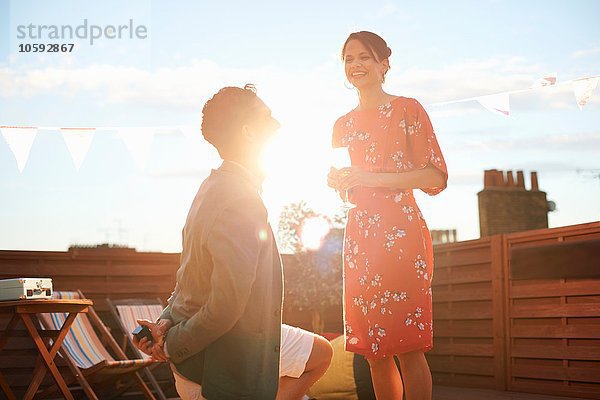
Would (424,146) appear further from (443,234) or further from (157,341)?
(443,234)

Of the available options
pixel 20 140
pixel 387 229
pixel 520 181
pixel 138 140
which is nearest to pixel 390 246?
pixel 387 229

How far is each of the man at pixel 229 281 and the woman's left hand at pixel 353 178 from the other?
1.76 ft

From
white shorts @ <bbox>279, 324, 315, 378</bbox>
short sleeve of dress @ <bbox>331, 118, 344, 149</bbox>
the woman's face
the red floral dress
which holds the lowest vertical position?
white shorts @ <bbox>279, 324, 315, 378</bbox>

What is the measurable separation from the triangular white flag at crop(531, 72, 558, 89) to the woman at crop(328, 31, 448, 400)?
8.17ft

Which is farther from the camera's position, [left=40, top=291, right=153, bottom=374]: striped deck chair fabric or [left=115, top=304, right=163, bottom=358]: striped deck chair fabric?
[left=115, top=304, right=163, bottom=358]: striped deck chair fabric

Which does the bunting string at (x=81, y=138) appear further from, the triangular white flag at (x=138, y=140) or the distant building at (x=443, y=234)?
the distant building at (x=443, y=234)

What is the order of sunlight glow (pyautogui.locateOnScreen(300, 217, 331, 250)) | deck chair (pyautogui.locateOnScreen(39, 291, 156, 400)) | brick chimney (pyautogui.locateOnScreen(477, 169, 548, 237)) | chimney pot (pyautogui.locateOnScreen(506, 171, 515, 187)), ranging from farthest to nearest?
1. chimney pot (pyautogui.locateOnScreen(506, 171, 515, 187))
2. brick chimney (pyautogui.locateOnScreen(477, 169, 548, 237))
3. sunlight glow (pyautogui.locateOnScreen(300, 217, 331, 250))
4. deck chair (pyautogui.locateOnScreen(39, 291, 156, 400))

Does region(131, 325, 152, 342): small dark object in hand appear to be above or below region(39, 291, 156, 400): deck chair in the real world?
above

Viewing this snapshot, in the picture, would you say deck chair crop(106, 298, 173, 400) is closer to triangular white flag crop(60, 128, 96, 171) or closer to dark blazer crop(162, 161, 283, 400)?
triangular white flag crop(60, 128, 96, 171)

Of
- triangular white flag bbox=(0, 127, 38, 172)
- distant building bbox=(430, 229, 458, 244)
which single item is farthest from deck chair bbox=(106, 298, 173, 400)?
distant building bbox=(430, 229, 458, 244)

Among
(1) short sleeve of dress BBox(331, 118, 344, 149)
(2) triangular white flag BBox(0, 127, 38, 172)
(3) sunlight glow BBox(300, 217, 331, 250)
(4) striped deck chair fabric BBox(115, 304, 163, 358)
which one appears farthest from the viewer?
(3) sunlight glow BBox(300, 217, 331, 250)

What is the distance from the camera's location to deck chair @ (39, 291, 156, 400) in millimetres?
4973

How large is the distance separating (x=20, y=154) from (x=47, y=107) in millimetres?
424

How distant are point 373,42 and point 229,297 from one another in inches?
46.4
